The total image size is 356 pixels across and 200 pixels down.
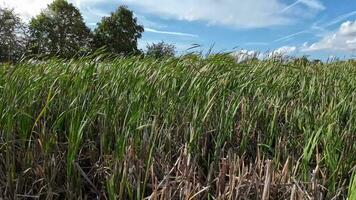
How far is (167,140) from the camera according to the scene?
2.33 meters

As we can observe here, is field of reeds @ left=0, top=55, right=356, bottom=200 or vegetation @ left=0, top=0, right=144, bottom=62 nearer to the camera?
field of reeds @ left=0, top=55, right=356, bottom=200

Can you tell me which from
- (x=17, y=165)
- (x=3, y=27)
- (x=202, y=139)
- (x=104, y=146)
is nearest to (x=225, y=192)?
(x=202, y=139)

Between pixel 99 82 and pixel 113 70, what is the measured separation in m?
0.38

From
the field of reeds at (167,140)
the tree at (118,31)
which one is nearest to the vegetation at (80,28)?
the tree at (118,31)

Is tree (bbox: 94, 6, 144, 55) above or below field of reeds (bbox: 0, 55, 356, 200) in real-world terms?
above

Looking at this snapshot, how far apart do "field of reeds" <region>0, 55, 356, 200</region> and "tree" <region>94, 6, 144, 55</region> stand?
117ft

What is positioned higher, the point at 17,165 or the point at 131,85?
the point at 131,85

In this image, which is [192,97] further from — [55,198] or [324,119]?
[55,198]

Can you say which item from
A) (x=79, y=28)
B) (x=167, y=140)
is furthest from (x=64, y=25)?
(x=167, y=140)

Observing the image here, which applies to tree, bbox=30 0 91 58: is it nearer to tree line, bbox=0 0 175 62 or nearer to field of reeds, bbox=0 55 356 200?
tree line, bbox=0 0 175 62

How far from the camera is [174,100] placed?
258cm

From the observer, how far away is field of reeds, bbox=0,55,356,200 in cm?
202

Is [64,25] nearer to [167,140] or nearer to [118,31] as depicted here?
[118,31]

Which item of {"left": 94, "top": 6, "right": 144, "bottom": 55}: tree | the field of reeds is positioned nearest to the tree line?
{"left": 94, "top": 6, "right": 144, "bottom": 55}: tree
